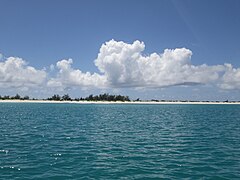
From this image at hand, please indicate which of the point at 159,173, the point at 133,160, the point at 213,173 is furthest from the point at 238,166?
the point at 133,160

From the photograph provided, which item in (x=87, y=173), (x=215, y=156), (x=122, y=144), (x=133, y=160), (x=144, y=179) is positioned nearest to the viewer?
(x=144, y=179)

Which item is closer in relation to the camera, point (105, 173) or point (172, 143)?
point (105, 173)

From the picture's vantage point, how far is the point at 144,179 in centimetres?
2128

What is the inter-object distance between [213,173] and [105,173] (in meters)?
9.58

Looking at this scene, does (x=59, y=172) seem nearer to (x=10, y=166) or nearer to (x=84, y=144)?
(x=10, y=166)

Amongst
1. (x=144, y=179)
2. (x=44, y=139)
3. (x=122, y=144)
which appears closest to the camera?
(x=144, y=179)

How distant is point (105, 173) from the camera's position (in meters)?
22.8

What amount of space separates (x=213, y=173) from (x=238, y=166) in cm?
398

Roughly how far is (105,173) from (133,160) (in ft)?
17.6

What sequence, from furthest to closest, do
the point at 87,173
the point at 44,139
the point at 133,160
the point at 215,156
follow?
the point at 44,139, the point at 215,156, the point at 133,160, the point at 87,173

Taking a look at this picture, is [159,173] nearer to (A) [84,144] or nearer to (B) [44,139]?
(A) [84,144]

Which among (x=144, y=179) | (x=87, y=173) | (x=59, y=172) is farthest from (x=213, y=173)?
(x=59, y=172)

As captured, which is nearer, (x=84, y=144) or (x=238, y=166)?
(x=238, y=166)

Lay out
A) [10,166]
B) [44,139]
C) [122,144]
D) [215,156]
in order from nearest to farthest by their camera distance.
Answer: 1. [10,166]
2. [215,156]
3. [122,144]
4. [44,139]
